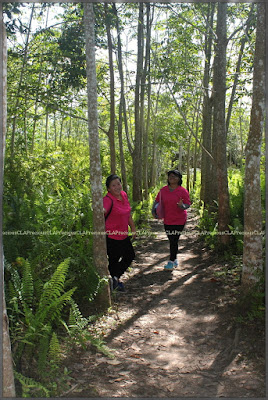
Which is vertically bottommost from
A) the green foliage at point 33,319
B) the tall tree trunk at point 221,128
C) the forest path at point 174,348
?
the forest path at point 174,348

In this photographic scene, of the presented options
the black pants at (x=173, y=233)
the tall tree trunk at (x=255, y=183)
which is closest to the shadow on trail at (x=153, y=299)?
the black pants at (x=173, y=233)

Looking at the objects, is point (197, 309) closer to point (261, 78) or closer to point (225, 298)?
point (225, 298)

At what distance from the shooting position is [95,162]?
15.4ft

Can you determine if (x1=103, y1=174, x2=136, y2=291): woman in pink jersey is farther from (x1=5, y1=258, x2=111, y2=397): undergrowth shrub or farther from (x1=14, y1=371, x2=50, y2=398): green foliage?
(x1=14, y1=371, x2=50, y2=398): green foliage

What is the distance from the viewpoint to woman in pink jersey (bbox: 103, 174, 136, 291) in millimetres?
5520

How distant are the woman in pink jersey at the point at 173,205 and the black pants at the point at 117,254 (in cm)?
136

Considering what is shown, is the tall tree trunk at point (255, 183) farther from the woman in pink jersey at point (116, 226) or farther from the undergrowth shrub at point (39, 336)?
the undergrowth shrub at point (39, 336)


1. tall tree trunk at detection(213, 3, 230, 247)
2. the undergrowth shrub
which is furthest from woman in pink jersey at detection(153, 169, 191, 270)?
the undergrowth shrub

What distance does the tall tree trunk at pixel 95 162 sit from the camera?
450 centimetres

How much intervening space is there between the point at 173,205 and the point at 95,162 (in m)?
2.55

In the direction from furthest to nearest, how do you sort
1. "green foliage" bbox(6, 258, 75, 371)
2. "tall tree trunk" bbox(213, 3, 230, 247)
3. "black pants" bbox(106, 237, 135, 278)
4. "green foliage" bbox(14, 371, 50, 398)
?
"tall tree trunk" bbox(213, 3, 230, 247) → "black pants" bbox(106, 237, 135, 278) → "green foliage" bbox(6, 258, 75, 371) → "green foliage" bbox(14, 371, 50, 398)

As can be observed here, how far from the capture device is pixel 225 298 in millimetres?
5281

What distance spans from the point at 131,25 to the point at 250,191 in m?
8.81

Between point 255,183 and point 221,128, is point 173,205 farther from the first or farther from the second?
point 255,183
